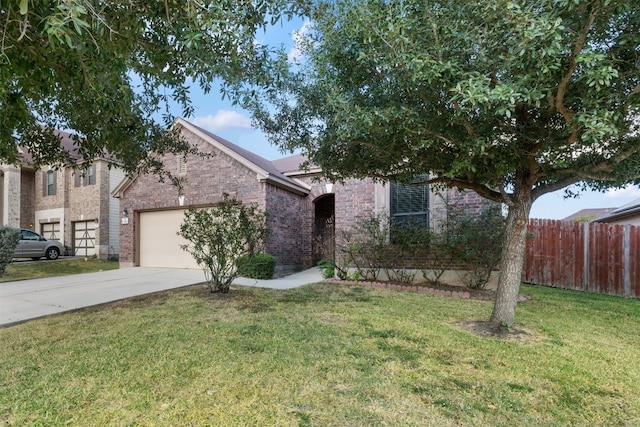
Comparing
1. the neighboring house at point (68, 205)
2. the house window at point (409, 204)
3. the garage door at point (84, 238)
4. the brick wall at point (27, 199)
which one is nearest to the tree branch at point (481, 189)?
the house window at point (409, 204)

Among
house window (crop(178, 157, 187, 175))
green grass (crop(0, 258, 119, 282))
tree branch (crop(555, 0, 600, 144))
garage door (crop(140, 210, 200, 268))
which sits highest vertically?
house window (crop(178, 157, 187, 175))

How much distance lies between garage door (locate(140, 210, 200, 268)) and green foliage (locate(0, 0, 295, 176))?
7.33m

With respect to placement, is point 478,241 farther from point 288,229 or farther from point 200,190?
point 200,190

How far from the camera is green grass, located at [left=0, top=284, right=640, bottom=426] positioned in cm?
259

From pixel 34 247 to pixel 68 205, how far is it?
3.58 meters

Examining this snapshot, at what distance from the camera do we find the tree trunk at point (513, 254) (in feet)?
15.1

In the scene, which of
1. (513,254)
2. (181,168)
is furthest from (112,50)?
(181,168)

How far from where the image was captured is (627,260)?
8.47 meters

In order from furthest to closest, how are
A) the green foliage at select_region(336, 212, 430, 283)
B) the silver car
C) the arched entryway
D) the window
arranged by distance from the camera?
1. the window
2. the silver car
3. the arched entryway
4. the green foliage at select_region(336, 212, 430, 283)

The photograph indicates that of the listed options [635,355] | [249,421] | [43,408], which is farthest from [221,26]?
[635,355]

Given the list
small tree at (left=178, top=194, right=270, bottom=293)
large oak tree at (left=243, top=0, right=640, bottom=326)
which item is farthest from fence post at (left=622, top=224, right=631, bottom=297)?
small tree at (left=178, top=194, right=270, bottom=293)

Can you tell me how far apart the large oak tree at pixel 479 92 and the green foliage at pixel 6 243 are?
10265 millimetres

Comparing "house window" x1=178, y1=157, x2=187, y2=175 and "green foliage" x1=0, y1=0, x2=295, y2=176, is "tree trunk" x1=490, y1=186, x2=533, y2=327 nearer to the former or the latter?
"green foliage" x1=0, y1=0, x2=295, y2=176

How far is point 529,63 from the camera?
3221 millimetres
